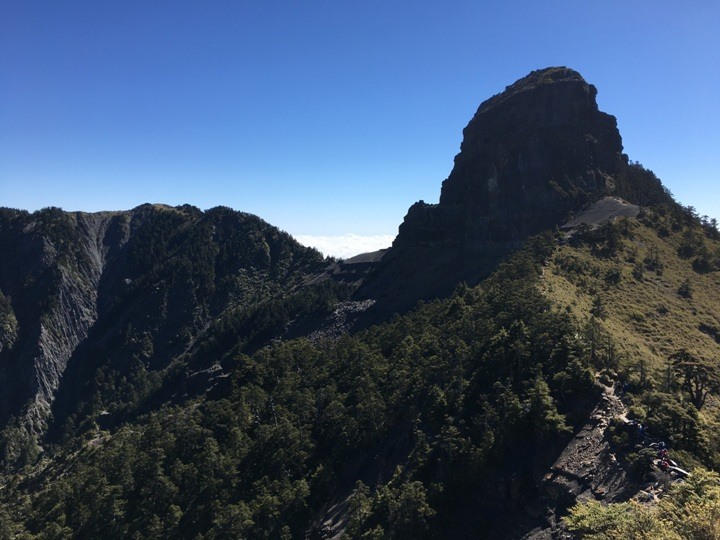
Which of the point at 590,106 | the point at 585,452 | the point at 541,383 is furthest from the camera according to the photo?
the point at 590,106

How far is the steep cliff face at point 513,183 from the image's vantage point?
127375 mm

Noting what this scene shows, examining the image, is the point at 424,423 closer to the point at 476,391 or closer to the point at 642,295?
the point at 476,391

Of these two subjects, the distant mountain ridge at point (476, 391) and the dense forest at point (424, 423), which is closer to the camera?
the distant mountain ridge at point (476, 391)

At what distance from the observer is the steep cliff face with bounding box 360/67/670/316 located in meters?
127

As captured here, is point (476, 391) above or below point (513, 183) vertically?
below

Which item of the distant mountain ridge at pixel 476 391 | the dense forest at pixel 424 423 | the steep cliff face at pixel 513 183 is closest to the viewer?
the distant mountain ridge at pixel 476 391

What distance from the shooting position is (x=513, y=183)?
447ft

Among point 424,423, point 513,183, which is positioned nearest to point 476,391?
point 424,423

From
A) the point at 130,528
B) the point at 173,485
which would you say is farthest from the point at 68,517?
the point at 173,485

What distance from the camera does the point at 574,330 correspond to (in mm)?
52000

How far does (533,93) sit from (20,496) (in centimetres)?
16114

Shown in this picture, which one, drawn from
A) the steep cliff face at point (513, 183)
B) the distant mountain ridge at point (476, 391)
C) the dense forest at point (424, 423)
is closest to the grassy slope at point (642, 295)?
the distant mountain ridge at point (476, 391)

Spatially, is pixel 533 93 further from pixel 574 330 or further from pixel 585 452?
pixel 585 452

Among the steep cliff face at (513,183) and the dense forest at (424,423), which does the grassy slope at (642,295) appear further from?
the steep cliff face at (513,183)
